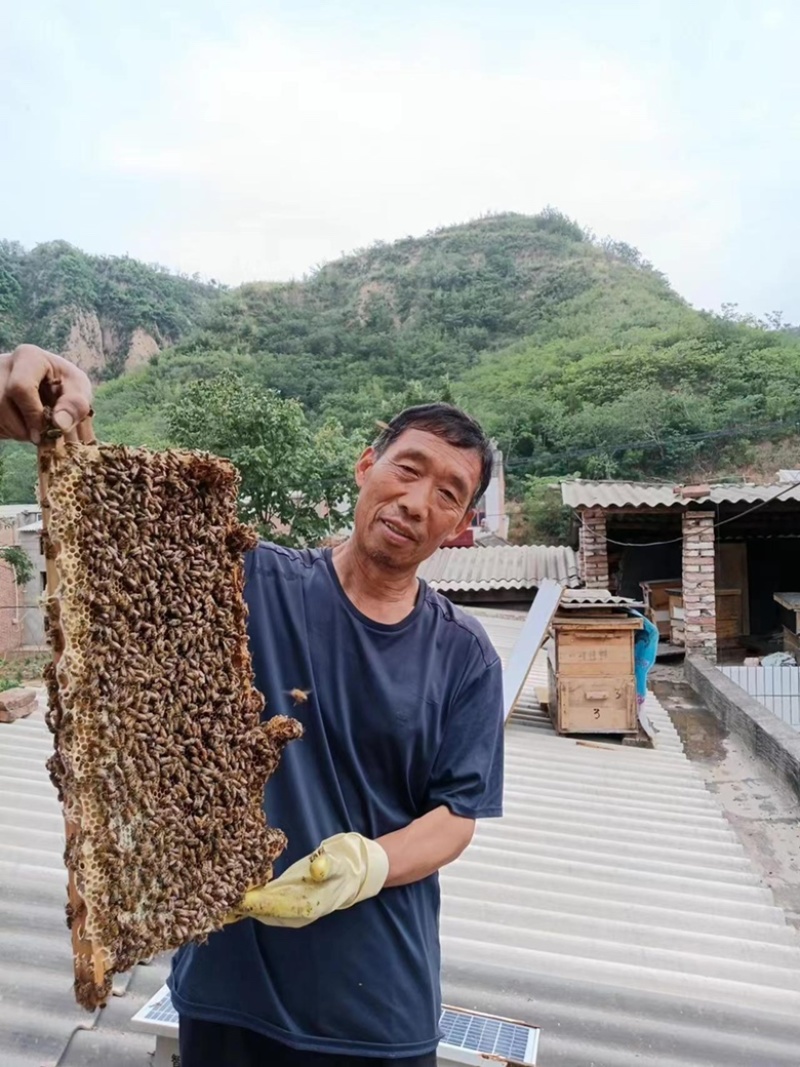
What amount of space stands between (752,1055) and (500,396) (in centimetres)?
4404

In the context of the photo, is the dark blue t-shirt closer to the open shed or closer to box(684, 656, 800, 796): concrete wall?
box(684, 656, 800, 796): concrete wall

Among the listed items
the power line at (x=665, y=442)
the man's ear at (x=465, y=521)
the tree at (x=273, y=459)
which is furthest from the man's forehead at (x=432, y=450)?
the power line at (x=665, y=442)

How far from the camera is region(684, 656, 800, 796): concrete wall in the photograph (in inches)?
294

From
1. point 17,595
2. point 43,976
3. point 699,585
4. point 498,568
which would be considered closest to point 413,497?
point 43,976

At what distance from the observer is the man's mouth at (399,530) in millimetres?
1866

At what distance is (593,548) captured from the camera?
52.1 feet

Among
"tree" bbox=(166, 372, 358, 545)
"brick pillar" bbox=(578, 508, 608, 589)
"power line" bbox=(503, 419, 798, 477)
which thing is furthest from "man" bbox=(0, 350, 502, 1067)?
"power line" bbox=(503, 419, 798, 477)

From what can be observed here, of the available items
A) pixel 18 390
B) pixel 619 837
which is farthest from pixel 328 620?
pixel 619 837

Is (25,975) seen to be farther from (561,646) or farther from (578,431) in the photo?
(578,431)

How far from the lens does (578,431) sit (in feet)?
125

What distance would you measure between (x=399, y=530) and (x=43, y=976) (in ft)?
7.51

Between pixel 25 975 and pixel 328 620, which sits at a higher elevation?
pixel 328 620

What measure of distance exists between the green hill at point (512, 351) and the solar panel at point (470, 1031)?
2362cm

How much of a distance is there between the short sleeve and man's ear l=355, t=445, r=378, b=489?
2.03 ft
